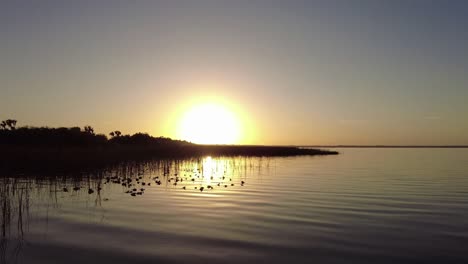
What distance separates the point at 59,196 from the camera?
24.4m

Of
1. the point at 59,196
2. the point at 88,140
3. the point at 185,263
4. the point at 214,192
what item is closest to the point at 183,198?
the point at 214,192

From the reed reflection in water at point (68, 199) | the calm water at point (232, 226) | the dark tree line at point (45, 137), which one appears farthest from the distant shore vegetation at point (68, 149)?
the calm water at point (232, 226)

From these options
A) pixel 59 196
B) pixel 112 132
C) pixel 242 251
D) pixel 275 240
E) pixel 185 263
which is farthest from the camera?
pixel 112 132

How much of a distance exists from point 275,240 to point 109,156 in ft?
137

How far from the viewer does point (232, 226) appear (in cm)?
1723

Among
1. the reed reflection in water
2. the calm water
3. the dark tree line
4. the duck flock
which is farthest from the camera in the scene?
the dark tree line

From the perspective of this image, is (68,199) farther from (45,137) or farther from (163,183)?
(45,137)

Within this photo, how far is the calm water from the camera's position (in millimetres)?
12859

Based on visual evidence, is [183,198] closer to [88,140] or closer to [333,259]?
[333,259]

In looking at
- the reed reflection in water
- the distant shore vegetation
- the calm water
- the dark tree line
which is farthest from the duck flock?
the dark tree line

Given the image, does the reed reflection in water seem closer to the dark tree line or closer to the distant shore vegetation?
the distant shore vegetation

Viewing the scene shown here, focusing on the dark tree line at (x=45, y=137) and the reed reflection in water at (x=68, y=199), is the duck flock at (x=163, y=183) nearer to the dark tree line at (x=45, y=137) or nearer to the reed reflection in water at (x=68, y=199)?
the reed reflection in water at (x=68, y=199)

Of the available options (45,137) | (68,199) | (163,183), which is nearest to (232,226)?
(68,199)

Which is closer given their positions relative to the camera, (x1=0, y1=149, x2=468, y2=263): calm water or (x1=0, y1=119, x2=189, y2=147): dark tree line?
(x1=0, y1=149, x2=468, y2=263): calm water
